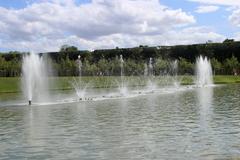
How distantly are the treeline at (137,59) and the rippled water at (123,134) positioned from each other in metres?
78.8

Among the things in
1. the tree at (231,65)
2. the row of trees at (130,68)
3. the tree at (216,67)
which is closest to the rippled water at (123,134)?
the row of trees at (130,68)

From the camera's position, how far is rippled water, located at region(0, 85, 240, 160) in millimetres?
15703

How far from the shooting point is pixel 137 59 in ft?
442

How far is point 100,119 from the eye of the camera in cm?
2542

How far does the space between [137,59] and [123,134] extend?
115335 mm

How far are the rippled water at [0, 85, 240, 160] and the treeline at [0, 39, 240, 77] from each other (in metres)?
78.8

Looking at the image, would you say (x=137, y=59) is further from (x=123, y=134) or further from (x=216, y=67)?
(x=123, y=134)

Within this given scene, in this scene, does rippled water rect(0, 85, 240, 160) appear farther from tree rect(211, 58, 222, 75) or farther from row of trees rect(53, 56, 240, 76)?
tree rect(211, 58, 222, 75)

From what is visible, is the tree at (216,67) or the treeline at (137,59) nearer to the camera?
the treeline at (137,59)

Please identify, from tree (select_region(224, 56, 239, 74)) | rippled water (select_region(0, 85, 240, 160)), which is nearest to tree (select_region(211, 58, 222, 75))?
tree (select_region(224, 56, 239, 74))

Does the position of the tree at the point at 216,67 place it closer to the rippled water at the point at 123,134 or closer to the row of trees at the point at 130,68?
the row of trees at the point at 130,68

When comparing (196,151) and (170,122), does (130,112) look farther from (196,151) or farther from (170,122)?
(196,151)

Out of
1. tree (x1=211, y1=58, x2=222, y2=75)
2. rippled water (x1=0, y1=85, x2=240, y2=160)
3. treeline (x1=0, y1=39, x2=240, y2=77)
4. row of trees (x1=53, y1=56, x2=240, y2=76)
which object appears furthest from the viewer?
tree (x1=211, y1=58, x2=222, y2=75)

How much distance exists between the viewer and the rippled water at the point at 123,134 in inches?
618
